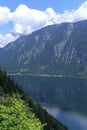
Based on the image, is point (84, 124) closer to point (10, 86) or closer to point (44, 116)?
point (44, 116)

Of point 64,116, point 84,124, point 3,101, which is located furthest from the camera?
point 64,116

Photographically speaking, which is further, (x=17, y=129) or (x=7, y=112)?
(x=7, y=112)

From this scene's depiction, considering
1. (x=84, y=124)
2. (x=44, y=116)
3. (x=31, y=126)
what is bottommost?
(x=84, y=124)

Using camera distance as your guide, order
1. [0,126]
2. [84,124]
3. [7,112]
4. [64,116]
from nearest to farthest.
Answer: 1. [0,126]
2. [7,112]
3. [84,124]
4. [64,116]

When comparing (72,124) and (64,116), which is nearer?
(72,124)

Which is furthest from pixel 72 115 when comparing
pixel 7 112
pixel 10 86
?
pixel 7 112

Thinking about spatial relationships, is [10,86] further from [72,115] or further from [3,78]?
[72,115]

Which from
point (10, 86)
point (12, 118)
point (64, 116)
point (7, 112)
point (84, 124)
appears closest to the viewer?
point (12, 118)

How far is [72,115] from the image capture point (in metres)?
198

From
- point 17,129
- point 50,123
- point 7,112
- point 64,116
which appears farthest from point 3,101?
point 64,116

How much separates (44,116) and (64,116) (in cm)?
7335

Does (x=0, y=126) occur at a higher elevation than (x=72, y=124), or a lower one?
higher

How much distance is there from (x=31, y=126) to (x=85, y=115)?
540ft

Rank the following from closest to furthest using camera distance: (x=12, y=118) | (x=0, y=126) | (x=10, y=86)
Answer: (x=0, y=126) → (x=12, y=118) → (x=10, y=86)
